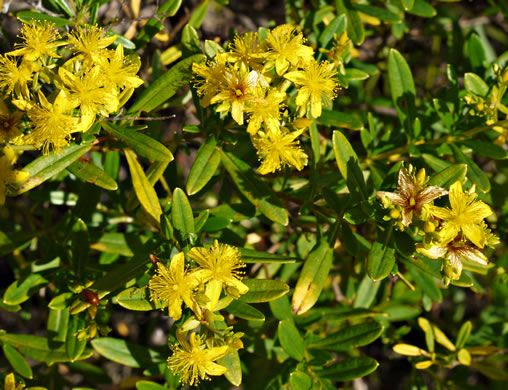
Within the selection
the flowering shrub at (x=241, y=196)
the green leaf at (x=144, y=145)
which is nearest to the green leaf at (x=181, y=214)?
the flowering shrub at (x=241, y=196)

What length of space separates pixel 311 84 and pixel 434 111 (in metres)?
0.93

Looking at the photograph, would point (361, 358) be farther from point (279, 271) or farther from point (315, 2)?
point (315, 2)

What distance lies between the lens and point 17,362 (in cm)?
233

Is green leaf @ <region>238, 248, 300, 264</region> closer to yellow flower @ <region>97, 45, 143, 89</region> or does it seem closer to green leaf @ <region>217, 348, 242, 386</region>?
green leaf @ <region>217, 348, 242, 386</region>

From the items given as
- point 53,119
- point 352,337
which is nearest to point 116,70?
point 53,119

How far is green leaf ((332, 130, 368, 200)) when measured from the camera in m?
2.13

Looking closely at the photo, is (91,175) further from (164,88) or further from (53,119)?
(164,88)

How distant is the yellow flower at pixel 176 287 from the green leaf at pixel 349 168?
0.79 metres

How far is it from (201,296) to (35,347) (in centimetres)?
111

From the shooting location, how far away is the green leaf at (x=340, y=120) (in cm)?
242

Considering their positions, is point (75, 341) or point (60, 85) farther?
point (75, 341)

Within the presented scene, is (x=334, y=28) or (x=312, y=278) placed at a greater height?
(x=334, y=28)

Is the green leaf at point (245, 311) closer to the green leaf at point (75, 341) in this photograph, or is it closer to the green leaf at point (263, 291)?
the green leaf at point (263, 291)

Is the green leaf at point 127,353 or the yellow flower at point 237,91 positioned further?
the green leaf at point 127,353
